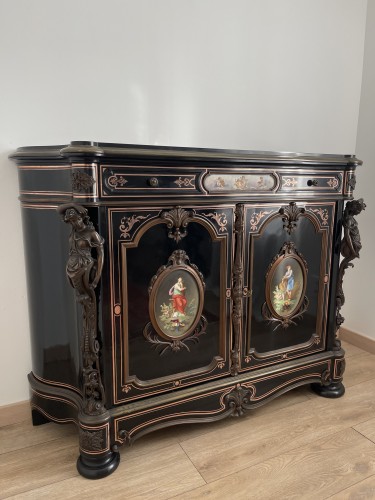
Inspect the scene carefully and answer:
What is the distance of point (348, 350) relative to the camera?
2.55 m

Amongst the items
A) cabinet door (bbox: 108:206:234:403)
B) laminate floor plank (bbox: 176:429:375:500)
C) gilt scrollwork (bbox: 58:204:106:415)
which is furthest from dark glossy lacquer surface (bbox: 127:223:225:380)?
laminate floor plank (bbox: 176:429:375:500)

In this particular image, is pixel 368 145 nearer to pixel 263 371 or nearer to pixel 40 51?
pixel 263 371

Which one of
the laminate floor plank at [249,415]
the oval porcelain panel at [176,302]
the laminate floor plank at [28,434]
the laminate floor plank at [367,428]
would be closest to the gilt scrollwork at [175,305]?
the oval porcelain panel at [176,302]

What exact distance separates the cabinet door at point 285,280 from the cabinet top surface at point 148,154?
20cm

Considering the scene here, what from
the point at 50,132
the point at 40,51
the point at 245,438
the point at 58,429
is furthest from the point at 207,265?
the point at 40,51

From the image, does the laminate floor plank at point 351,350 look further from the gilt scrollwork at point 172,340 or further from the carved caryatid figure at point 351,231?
the gilt scrollwork at point 172,340

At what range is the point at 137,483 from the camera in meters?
1.41

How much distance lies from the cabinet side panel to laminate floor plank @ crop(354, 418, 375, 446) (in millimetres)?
1254

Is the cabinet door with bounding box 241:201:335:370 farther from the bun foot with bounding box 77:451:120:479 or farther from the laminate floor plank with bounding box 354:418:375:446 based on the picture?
the bun foot with bounding box 77:451:120:479

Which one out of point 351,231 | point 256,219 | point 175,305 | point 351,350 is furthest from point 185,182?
point 351,350

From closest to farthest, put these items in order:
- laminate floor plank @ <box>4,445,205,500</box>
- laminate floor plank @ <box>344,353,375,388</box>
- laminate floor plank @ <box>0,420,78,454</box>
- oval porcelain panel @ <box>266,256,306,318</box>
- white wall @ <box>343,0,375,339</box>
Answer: laminate floor plank @ <box>4,445,205,500</box>, laminate floor plank @ <box>0,420,78,454</box>, oval porcelain panel @ <box>266,256,306,318</box>, laminate floor plank @ <box>344,353,375,388</box>, white wall @ <box>343,0,375,339</box>

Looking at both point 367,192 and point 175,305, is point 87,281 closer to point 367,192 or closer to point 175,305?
point 175,305

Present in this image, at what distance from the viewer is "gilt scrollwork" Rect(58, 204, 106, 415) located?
1.28 m

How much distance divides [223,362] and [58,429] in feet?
2.62
